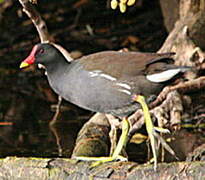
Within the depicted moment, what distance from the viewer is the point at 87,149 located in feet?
14.8

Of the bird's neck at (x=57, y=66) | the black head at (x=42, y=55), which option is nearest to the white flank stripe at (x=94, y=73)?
the bird's neck at (x=57, y=66)

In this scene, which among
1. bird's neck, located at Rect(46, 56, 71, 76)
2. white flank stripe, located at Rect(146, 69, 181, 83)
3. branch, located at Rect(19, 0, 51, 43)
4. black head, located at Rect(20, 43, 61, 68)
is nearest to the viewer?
white flank stripe, located at Rect(146, 69, 181, 83)

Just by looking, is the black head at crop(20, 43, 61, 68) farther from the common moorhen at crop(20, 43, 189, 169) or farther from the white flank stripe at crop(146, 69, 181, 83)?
the white flank stripe at crop(146, 69, 181, 83)

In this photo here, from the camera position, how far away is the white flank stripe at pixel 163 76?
397 cm

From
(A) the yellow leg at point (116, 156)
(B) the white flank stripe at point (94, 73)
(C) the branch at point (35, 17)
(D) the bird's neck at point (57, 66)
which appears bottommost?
(A) the yellow leg at point (116, 156)

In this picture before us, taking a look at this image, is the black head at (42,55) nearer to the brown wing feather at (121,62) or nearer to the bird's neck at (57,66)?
the bird's neck at (57,66)

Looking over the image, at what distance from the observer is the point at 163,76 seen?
399 centimetres

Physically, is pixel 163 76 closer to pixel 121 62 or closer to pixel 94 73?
pixel 121 62

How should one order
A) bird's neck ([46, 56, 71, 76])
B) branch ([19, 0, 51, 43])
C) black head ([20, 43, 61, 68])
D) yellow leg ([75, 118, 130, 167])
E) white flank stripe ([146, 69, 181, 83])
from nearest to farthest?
yellow leg ([75, 118, 130, 167]) < white flank stripe ([146, 69, 181, 83]) < bird's neck ([46, 56, 71, 76]) < black head ([20, 43, 61, 68]) < branch ([19, 0, 51, 43])

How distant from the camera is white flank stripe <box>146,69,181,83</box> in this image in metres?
3.97

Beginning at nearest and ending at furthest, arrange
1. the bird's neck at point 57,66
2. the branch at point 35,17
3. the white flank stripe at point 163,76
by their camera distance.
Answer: the white flank stripe at point 163,76
the bird's neck at point 57,66
the branch at point 35,17

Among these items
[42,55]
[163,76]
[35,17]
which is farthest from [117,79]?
[35,17]

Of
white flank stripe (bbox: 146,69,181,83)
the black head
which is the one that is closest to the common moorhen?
white flank stripe (bbox: 146,69,181,83)

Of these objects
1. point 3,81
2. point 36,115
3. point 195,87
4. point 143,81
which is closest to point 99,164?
point 143,81
